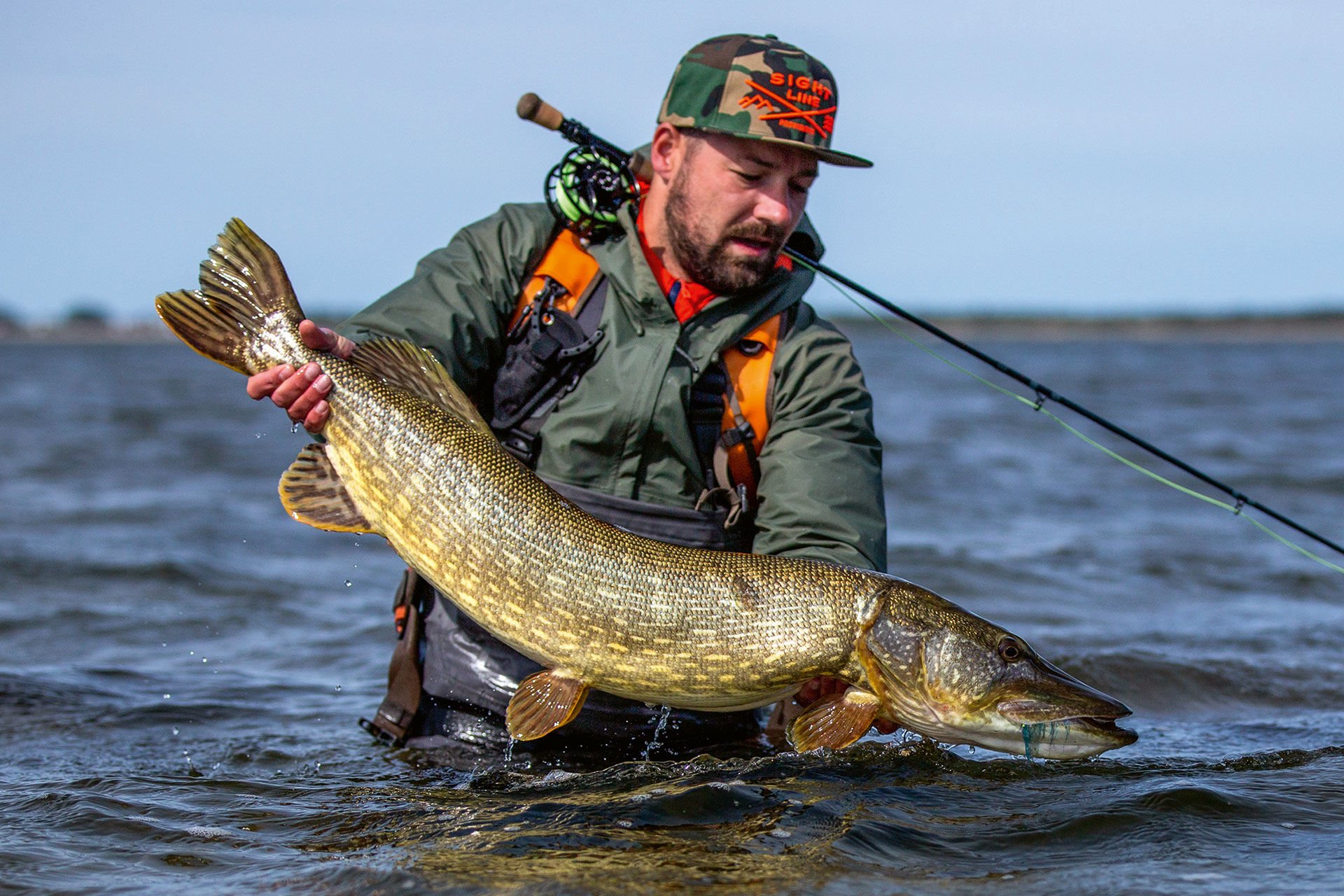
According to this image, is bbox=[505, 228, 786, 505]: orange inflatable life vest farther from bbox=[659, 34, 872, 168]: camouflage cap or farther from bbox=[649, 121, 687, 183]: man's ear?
bbox=[659, 34, 872, 168]: camouflage cap

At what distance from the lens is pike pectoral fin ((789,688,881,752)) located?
13.5ft

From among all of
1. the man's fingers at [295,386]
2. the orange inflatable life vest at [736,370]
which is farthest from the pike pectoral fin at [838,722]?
the man's fingers at [295,386]

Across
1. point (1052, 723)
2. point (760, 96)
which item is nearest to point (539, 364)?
point (760, 96)

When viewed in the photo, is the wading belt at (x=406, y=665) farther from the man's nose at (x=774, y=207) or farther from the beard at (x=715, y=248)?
the man's nose at (x=774, y=207)

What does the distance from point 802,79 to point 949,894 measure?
263 centimetres

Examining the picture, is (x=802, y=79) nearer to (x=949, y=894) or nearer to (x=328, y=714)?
(x=949, y=894)

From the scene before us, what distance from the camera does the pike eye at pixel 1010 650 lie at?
4129 mm

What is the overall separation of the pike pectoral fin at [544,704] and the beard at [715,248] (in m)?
1.51

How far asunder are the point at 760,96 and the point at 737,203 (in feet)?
1.19

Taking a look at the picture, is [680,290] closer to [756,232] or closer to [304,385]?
[756,232]

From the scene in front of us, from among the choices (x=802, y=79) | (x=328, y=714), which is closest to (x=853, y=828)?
(x=802, y=79)

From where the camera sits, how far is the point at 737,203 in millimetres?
4727

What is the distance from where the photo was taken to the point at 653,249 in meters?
4.98

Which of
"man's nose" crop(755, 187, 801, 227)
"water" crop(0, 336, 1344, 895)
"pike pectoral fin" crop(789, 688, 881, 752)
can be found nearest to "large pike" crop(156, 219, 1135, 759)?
"pike pectoral fin" crop(789, 688, 881, 752)
